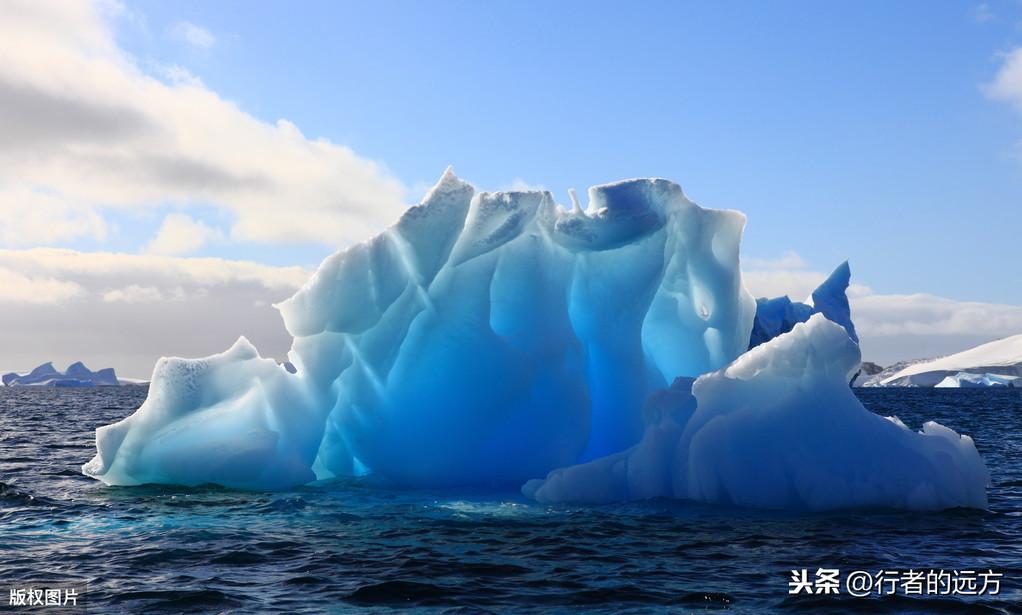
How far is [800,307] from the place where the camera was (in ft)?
91.6

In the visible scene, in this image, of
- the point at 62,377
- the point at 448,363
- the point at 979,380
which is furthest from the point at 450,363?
the point at 62,377

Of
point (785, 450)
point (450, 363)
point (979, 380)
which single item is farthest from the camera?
point (979, 380)

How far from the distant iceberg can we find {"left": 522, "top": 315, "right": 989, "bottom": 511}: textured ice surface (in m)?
135

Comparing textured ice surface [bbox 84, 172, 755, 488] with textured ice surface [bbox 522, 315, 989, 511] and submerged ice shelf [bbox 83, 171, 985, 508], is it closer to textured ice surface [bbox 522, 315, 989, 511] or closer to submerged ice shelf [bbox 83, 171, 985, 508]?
submerged ice shelf [bbox 83, 171, 985, 508]

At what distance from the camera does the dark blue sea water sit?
25.2 feet

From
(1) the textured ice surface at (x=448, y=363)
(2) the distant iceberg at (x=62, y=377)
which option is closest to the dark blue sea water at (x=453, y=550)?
(1) the textured ice surface at (x=448, y=363)

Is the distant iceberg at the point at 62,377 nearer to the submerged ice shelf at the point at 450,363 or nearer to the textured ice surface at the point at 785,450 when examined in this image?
the submerged ice shelf at the point at 450,363

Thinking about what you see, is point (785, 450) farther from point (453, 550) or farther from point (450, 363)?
point (450, 363)

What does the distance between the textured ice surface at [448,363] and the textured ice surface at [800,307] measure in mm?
13316

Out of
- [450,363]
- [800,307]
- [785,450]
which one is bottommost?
[785,450]

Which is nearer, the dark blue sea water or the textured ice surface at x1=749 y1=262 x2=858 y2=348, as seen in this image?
the dark blue sea water

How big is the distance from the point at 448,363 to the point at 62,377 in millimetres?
138140

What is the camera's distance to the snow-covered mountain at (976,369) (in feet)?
308

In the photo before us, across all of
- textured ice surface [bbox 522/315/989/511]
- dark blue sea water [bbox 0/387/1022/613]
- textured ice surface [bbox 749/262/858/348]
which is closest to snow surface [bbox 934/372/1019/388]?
textured ice surface [bbox 749/262/858/348]
